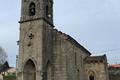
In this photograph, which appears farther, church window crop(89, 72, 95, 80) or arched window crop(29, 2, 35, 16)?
church window crop(89, 72, 95, 80)

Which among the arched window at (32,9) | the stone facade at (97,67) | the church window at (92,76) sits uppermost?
the arched window at (32,9)

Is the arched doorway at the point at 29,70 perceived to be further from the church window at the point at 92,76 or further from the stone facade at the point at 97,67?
the church window at the point at 92,76

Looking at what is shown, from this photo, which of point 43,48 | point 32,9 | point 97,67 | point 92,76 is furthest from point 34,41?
point 92,76

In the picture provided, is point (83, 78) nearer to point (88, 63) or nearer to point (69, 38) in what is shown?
point (88, 63)

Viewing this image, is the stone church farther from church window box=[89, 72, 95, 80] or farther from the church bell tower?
church window box=[89, 72, 95, 80]

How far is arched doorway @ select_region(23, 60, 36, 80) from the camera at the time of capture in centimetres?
3116

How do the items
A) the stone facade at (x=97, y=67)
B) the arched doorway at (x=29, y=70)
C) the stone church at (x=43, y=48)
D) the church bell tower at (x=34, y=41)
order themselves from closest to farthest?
the church bell tower at (x=34, y=41), the stone church at (x=43, y=48), the arched doorway at (x=29, y=70), the stone facade at (x=97, y=67)

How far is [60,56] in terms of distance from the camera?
3134cm

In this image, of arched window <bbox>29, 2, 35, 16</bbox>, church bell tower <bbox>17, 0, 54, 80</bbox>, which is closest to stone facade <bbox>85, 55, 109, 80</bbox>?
church bell tower <bbox>17, 0, 54, 80</bbox>

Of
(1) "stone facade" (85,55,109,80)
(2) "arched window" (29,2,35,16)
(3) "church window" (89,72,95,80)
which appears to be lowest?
(3) "church window" (89,72,95,80)

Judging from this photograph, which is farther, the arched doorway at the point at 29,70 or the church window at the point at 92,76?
the church window at the point at 92,76

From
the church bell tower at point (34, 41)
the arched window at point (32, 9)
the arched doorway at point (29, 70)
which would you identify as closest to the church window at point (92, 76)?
the church bell tower at point (34, 41)

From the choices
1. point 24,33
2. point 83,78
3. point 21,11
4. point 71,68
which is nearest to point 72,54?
point 71,68

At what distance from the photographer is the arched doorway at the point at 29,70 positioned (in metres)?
31.2
